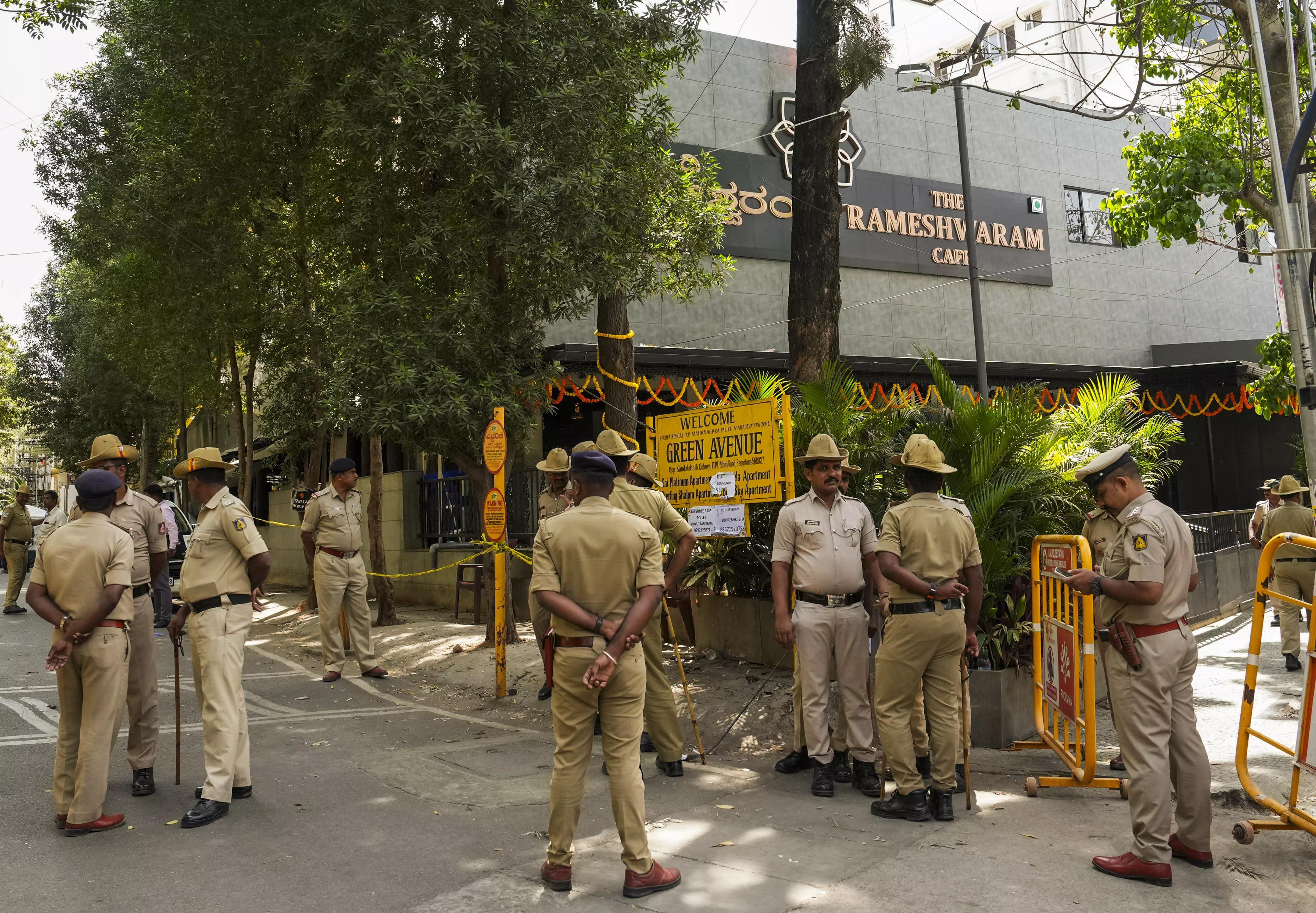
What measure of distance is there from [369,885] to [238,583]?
220 centimetres

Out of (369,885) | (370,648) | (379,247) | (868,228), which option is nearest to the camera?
(369,885)

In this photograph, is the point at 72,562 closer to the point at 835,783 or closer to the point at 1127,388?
the point at 835,783

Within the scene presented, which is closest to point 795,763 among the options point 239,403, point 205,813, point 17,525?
point 205,813

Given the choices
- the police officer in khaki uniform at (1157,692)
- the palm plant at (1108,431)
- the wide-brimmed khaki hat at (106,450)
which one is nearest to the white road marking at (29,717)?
the wide-brimmed khaki hat at (106,450)

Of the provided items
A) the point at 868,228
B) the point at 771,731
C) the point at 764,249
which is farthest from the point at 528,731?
the point at 868,228

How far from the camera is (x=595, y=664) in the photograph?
457 centimetres

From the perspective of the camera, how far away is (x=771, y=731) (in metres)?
7.84

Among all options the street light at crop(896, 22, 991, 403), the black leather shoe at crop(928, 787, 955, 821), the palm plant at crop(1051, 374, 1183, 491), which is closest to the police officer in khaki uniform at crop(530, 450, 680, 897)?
the black leather shoe at crop(928, 787, 955, 821)

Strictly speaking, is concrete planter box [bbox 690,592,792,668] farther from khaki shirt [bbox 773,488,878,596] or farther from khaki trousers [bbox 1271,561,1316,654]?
khaki trousers [bbox 1271,561,1316,654]

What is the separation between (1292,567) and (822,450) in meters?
6.64

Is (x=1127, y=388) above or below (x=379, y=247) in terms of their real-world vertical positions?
below

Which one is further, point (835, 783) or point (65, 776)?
point (835, 783)

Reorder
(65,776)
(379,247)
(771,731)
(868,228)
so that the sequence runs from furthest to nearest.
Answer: (868,228) < (379,247) < (771,731) < (65,776)

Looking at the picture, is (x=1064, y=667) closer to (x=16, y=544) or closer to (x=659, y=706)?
(x=659, y=706)
